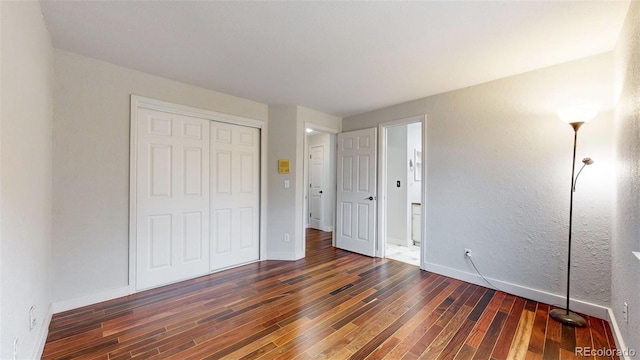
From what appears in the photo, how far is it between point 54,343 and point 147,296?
2.53ft

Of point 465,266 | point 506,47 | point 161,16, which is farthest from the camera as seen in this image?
point 465,266

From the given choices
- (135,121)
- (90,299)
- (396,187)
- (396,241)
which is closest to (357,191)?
(396,187)

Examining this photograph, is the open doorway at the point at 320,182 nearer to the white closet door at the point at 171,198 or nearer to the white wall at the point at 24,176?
the white closet door at the point at 171,198

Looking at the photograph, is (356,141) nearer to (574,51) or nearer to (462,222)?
(462,222)

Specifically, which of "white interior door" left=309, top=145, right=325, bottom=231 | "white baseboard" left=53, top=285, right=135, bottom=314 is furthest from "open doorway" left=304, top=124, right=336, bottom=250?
"white baseboard" left=53, top=285, right=135, bottom=314

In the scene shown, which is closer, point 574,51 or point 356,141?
point 574,51

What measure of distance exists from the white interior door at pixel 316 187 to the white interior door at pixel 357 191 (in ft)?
5.32

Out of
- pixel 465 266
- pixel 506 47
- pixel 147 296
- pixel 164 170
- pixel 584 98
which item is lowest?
pixel 147 296

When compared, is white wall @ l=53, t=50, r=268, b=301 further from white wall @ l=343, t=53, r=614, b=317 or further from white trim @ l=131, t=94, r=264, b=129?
white wall @ l=343, t=53, r=614, b=317

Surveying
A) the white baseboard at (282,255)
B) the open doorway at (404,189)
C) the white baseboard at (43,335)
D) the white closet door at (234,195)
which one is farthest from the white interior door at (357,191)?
the white baseboard at (43,335)

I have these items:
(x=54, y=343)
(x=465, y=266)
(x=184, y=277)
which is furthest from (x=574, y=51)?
(x=54, y=343)

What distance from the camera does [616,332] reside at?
1.89 m

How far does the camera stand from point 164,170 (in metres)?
2.87

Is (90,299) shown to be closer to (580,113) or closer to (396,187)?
(396,187)
